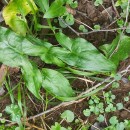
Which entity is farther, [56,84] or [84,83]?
[84,83]

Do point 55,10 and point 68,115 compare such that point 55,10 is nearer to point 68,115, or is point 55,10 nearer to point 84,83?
point 84,83

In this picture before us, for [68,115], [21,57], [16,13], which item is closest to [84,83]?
[68,115]

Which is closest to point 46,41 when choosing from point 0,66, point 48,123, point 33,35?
point 33,35

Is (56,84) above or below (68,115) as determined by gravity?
above

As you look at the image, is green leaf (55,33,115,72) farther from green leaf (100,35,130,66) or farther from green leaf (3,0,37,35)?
A: green leaf (3,0,37,35)

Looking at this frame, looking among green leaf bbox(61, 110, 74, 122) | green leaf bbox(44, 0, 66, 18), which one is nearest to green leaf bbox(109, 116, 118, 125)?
green leaf bbox(61, 110, 74, 122)

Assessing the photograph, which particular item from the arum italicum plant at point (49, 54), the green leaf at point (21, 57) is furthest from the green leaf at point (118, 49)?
the green leaf at point (21, 57)

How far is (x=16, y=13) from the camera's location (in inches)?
65.2

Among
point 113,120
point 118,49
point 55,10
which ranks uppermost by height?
point 55,10

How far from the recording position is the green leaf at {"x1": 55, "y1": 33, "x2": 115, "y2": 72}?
5.07ft

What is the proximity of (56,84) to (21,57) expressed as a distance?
20 centimetres

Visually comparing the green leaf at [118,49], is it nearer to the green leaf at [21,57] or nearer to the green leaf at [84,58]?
the green leaf at [84,58]

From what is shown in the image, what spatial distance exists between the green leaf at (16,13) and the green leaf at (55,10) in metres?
0.09

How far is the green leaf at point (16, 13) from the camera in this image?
5.37 feet
